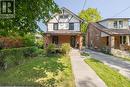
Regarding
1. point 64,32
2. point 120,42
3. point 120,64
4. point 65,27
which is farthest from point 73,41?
point 120,64

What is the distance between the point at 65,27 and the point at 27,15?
30636mm

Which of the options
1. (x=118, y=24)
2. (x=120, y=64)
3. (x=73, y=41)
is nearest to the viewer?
(x=120, y=64)

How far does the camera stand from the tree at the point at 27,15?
10.9 m

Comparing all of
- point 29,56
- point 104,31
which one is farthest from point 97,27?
point 29,56

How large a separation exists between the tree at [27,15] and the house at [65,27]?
28.5 meters

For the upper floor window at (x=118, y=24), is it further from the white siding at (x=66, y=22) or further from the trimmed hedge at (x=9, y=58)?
the trimmed hedge at (x=9, y=58)

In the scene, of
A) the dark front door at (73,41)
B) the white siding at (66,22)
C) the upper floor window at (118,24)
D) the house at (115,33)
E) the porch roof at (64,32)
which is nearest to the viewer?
the porch roof at (64,32)

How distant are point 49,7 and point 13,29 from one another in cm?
205

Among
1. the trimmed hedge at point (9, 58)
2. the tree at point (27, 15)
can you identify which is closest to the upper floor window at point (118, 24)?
the trimmed hedge at point (9, 58)

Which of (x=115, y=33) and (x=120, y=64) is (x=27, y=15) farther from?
(x=115, y=33)

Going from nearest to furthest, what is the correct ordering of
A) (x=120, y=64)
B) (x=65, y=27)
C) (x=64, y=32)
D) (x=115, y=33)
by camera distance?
(x=120, y=64) < (x=115, y=33) < (x=64, y=32) < (x=65, y=27)

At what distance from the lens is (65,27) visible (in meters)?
41.8

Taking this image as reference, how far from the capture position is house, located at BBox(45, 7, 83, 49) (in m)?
41.2

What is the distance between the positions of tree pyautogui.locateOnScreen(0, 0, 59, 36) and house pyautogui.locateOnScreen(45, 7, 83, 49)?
28535 millimetres
